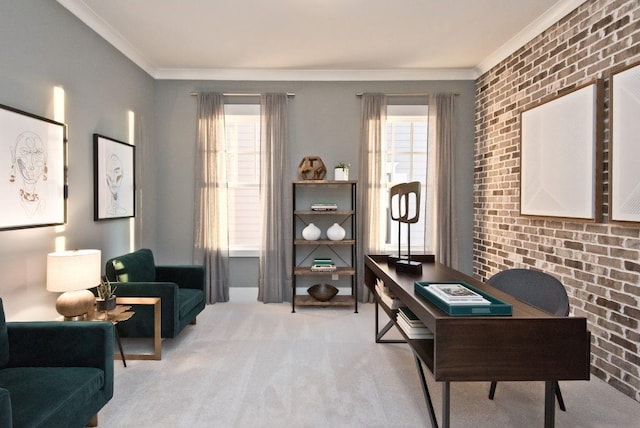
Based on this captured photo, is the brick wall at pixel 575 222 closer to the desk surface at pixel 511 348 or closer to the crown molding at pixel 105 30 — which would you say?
the desk surface at pixel 511 348

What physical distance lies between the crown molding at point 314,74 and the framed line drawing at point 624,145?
2521 millimetres

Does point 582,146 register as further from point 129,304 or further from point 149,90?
point 149,90

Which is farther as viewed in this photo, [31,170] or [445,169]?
[445,169]

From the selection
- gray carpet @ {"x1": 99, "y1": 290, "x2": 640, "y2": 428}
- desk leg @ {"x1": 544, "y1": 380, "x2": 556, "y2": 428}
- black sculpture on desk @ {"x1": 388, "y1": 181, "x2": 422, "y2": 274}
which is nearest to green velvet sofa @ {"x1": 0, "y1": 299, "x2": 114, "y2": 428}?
gray carpet @ {"x1": 99, "y1": 290, "x2": 640, "y2": 428}

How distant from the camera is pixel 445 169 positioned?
5.12 m

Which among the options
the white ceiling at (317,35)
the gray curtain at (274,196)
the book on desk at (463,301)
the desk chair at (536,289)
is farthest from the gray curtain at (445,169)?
the book on desk at (463,301)

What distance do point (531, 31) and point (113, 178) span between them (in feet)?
13.7

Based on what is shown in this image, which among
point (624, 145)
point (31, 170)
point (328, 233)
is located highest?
point (624, 145)

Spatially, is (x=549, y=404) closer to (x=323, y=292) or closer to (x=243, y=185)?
Answer: (x=323, y=292)

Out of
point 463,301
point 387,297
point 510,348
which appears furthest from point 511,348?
point 387,297

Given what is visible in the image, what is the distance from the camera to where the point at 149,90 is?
5020 millimetres

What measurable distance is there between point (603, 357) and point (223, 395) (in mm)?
2646

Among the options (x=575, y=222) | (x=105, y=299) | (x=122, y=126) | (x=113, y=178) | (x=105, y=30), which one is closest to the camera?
(x=105, y=299)

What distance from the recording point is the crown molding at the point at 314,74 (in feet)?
16.8
